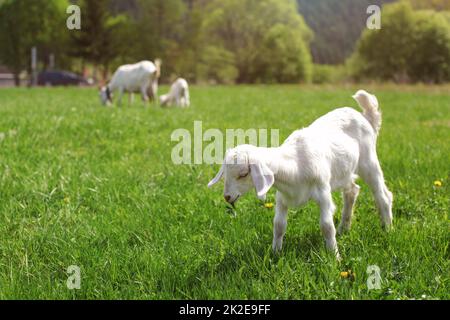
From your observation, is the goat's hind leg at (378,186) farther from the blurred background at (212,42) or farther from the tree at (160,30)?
the tree at (160,30)

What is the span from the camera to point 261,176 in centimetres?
271

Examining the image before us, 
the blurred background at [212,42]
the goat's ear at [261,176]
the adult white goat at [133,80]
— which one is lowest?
the goat's ear at [261,176]

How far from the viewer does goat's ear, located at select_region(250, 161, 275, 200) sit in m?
2.69

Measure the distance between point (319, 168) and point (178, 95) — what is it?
42.0 ft

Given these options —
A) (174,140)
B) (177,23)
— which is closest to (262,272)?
(174,140)

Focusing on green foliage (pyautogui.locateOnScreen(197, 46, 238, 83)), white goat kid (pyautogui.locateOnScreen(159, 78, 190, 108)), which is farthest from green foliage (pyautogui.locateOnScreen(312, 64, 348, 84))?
white goat kid (pyautogui.locateOnScreen(159, 78, 190, 108))

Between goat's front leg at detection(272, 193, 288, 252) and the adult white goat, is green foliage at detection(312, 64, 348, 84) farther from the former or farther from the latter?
goat's front leg at detection(272, 193, 288, 252)

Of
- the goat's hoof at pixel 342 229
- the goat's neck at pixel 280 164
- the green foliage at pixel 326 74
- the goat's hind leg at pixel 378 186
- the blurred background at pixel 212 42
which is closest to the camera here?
the goat's neck at pixel 280 164

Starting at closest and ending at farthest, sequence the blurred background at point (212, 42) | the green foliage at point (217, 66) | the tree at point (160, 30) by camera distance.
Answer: the blurred background at point (212, 42) < the tree at point (160, 30) < the green foliage at point (217, 66)

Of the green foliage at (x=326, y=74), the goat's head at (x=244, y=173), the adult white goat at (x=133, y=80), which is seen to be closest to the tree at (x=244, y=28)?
the green foliage at (x=326, y=74)

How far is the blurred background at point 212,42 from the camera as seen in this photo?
39844mm

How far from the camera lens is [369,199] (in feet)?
15.5

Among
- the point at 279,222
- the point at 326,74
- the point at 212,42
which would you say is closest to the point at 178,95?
the point at 279,222

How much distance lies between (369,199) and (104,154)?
3603mm
